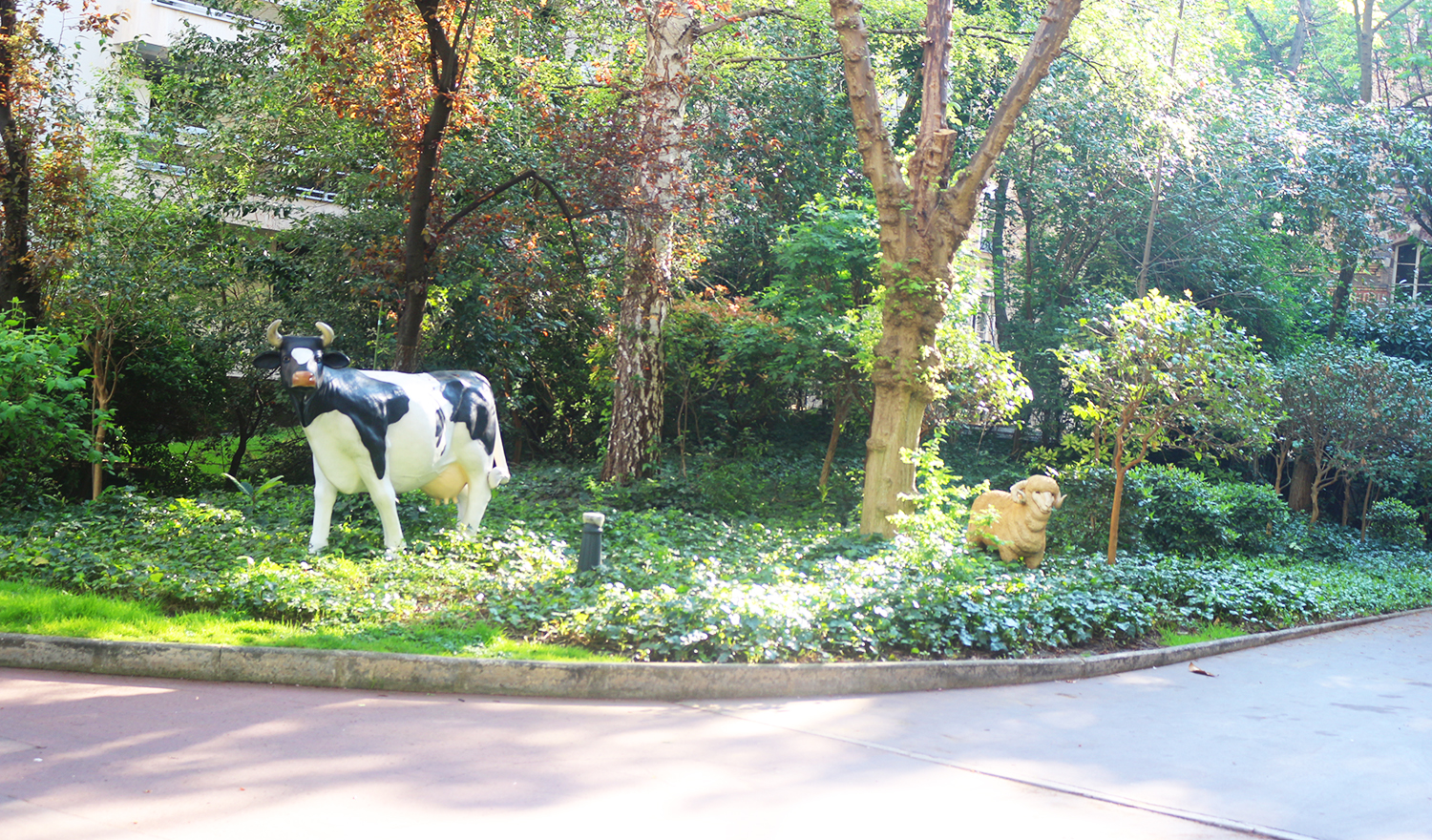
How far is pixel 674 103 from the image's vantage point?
50.0 feet

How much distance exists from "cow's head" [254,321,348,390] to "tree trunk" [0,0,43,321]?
642cm

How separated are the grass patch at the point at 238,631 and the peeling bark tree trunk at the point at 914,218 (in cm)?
628

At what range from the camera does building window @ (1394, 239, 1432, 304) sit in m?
26.1

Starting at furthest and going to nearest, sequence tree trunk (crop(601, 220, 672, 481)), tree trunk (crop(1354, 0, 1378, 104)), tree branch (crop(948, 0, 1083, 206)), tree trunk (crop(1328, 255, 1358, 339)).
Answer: tree trunk (crop(1354, 0, 1378, 104))
tree trunk (crop(1328, 255, 1358, 339))
tree trunk (crop(601, 220, 672, 481))
tree branch (crop(948, 0, 1083, 206))

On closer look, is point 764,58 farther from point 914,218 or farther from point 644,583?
point 644,583

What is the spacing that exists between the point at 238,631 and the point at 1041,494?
27.8ft

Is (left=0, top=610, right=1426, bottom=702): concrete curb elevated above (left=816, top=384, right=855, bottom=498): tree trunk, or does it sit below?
below

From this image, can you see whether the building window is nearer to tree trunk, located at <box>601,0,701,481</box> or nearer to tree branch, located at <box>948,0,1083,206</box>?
tree branch, located at <box>948,0,1083,206</box>

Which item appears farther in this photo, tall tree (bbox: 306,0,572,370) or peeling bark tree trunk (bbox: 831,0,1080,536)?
tall tree (bbox: 306,0,572,370)

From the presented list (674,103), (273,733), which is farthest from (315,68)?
(273,733)

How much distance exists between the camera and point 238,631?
7.22 m

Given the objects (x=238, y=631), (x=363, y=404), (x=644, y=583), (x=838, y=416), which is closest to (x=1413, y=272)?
(x=838, y=416)

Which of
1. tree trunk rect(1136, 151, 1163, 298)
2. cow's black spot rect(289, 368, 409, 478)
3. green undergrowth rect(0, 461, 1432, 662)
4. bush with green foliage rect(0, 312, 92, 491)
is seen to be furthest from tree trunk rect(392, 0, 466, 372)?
tree trunk rect(1136, 151, 1163, 298)

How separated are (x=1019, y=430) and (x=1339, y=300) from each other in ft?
26.0
